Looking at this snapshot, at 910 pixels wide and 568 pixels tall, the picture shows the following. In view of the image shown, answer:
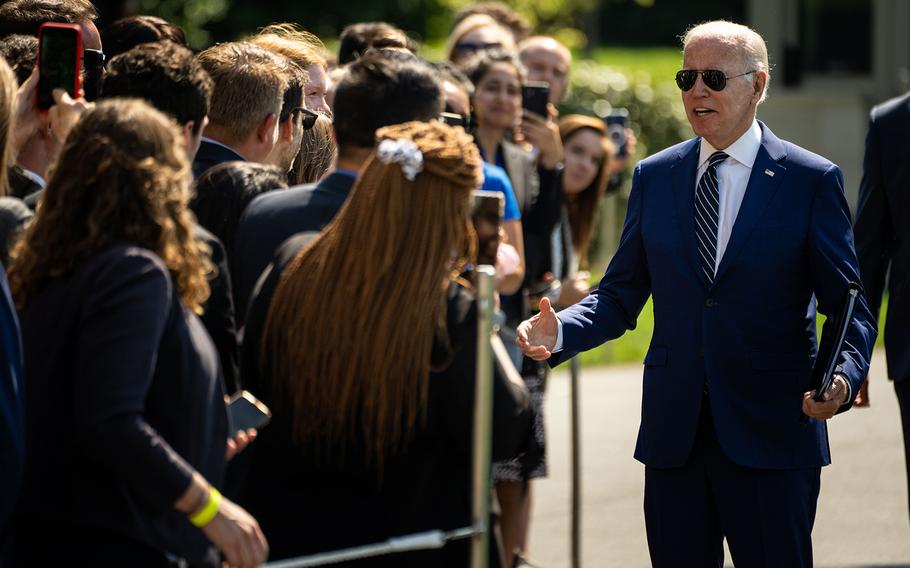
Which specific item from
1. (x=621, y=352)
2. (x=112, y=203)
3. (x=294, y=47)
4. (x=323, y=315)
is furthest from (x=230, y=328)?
(x=621, y=352)

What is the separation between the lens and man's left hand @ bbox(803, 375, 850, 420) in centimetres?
399

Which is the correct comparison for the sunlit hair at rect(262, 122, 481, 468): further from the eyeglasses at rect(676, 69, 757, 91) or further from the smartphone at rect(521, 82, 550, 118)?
the smartphone at rect(521, 82, 550, 118)

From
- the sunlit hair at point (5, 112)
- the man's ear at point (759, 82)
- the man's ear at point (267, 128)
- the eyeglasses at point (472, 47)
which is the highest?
the sunlit hair at point (5, 112)

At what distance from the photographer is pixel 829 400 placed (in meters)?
3.99

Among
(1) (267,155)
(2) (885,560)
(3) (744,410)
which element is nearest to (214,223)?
(1) (267,155)

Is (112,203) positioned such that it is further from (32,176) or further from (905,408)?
(905,408)

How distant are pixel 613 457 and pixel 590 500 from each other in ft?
3.08

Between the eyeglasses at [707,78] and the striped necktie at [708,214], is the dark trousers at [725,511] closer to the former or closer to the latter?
the striped necktie at [708,214]

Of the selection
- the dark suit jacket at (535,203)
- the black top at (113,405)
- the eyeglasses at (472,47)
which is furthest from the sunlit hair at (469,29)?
the black top at (113,405)

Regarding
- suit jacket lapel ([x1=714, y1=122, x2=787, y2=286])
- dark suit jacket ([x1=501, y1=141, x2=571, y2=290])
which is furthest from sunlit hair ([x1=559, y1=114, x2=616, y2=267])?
suit jacket lapel ([x1=714, y1=122, x2=787, y2=286])

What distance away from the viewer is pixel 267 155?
4.58 m

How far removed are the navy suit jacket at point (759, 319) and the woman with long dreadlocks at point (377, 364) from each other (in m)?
0.99

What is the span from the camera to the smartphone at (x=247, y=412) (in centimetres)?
322

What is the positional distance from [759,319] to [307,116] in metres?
1.76
